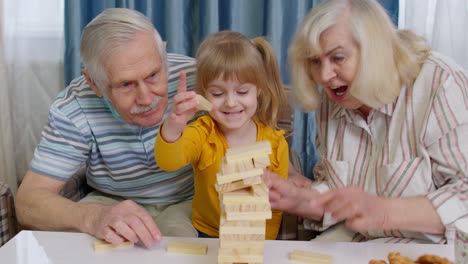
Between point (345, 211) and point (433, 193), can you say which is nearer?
point (345, 211)

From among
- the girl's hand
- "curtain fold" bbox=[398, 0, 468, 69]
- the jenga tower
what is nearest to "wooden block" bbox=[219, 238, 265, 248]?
the jenga tower

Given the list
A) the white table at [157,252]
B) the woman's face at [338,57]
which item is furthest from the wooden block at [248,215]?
the woman's face at [338,57]

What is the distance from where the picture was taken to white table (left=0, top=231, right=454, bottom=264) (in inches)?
43.9

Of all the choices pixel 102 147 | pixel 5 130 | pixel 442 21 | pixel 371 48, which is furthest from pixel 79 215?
pixel 442 21

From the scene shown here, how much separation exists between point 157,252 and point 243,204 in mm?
283

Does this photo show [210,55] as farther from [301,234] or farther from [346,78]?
[301,234]

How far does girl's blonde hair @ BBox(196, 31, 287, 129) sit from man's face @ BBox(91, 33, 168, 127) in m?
0.12

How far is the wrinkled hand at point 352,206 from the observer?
3.59 feet

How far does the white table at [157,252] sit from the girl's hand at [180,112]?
0.87 feet

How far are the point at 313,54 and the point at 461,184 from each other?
467mm

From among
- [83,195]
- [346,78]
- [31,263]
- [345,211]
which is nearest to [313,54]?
[346,78]

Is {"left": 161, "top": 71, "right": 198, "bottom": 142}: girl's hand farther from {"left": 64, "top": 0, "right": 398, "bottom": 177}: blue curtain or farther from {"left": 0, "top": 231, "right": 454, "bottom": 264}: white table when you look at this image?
{"left": 64, "top": 0, "right": 398, "bottom": 177}: blue curtain

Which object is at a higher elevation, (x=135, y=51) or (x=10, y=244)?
(x=135, y=51)

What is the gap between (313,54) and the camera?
1.35 metres
